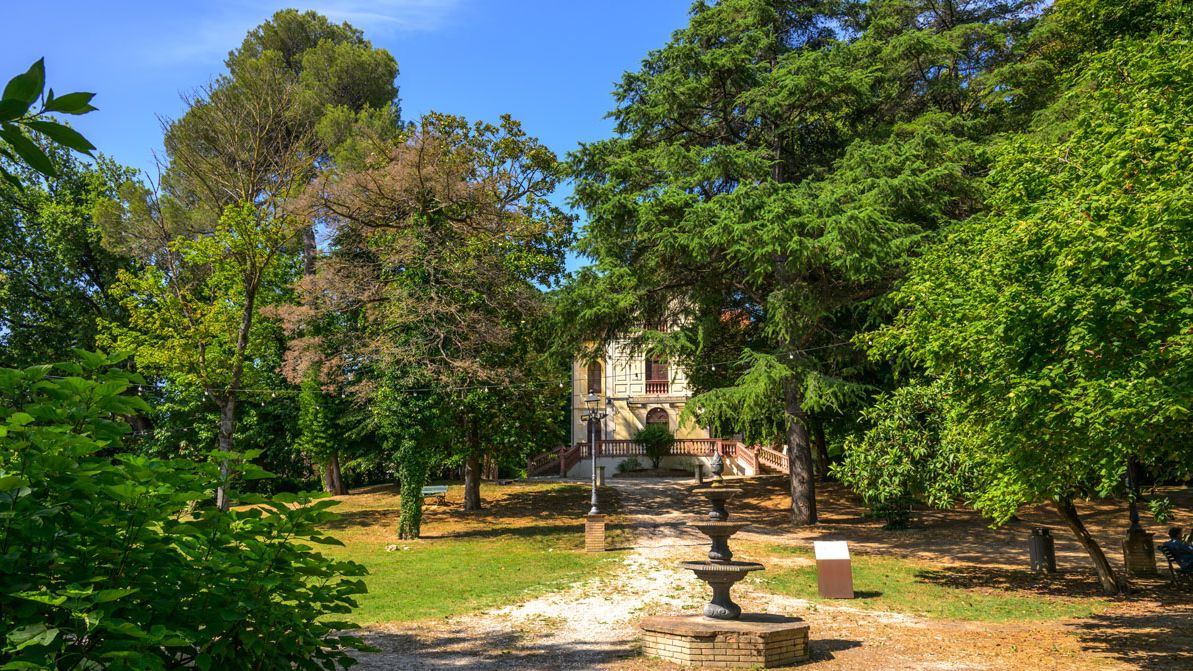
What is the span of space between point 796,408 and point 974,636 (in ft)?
39.8

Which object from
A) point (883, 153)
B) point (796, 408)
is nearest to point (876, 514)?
point (796, 408)

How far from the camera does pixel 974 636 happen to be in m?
10.7

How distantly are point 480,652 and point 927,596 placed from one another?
28.1 ft

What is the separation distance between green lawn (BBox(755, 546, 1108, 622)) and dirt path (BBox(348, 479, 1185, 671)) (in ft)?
1.96

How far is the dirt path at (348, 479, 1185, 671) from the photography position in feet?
30.7

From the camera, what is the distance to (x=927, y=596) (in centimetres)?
1397

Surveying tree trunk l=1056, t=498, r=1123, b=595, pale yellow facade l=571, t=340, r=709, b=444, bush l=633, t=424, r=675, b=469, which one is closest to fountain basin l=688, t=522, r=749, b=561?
tree trunk l=1056, t=498, r=1123, b=595

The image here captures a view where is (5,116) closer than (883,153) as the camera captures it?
Yes

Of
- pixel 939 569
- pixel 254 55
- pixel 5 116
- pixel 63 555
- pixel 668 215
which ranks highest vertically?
pixel 254 55

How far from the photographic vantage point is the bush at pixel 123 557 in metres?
2.74

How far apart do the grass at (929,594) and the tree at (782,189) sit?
15.1ft

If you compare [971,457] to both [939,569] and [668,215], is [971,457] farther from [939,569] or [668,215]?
[668,215]

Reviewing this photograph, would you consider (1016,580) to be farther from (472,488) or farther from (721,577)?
(472,488)

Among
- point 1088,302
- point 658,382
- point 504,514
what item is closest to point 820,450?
point 504,514
